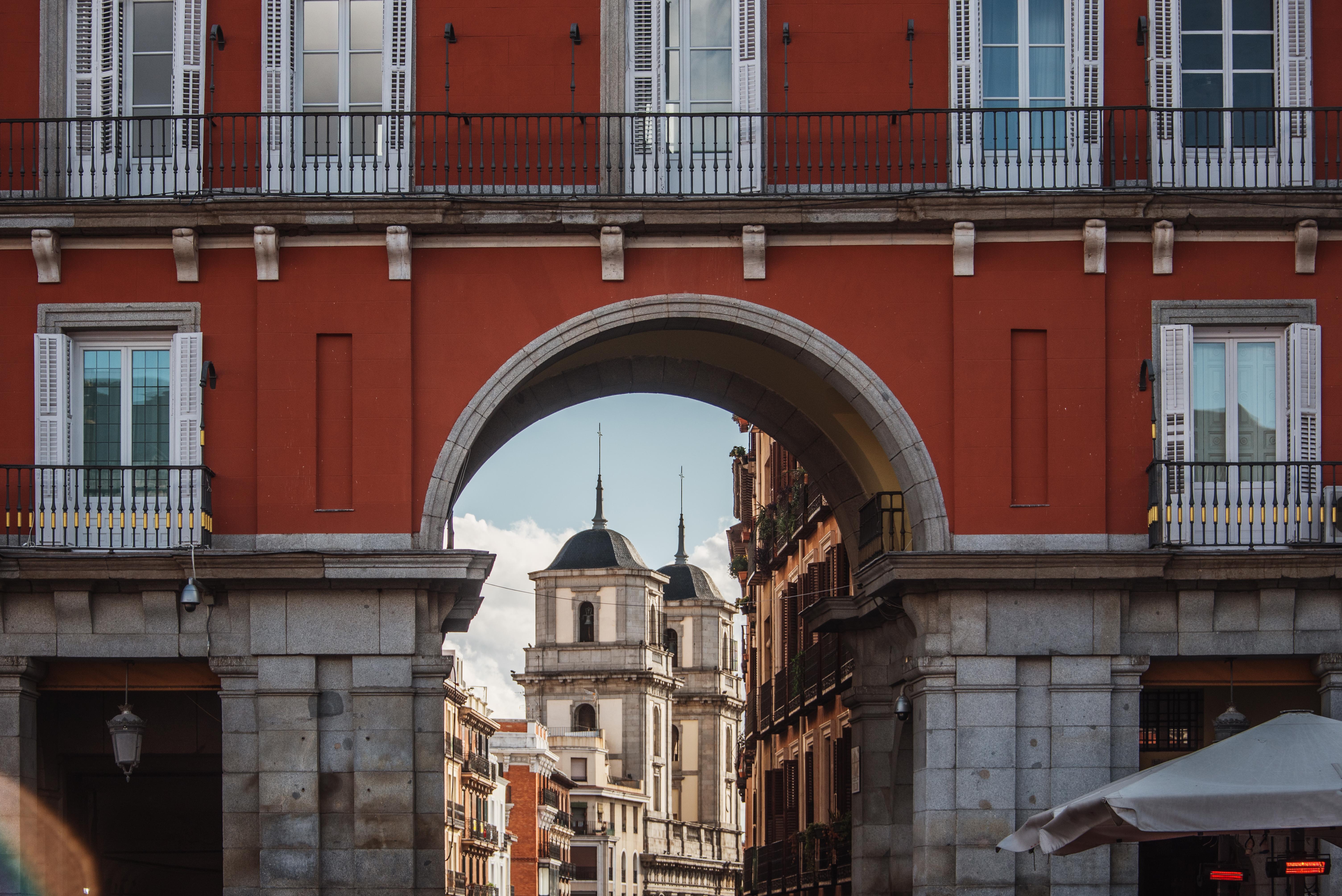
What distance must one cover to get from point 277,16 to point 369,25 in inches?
38.1

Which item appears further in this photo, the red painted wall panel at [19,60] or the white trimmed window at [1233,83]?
the red painted wall panel at [19,60]

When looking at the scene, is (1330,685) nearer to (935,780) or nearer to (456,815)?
(935,780)

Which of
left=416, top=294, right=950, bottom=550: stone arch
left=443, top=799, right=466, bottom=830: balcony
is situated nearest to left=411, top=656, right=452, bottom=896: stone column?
left=416, top=294, right=950, bottom=550: stone arch

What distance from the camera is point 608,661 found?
143 meters

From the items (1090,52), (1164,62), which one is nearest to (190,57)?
(1090,52)

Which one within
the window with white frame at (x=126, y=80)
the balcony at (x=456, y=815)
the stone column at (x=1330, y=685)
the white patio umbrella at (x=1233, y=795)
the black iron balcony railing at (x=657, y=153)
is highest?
the window with white frame at (x=126, y=80)

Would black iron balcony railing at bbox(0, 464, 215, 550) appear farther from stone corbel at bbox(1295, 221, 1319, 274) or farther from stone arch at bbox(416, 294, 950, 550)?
stone corbel at bbox(1295, 221, 1319, 274)

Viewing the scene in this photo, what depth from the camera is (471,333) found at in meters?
22.8

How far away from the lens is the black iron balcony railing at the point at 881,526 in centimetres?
2514

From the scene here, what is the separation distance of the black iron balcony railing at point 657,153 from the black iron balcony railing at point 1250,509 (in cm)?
299

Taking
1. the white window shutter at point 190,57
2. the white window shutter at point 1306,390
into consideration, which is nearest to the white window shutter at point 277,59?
the white window shutter at point 190,57

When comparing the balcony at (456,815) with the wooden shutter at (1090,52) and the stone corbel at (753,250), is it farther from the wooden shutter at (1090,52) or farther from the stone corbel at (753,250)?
the wooden shutter at (1090,52)

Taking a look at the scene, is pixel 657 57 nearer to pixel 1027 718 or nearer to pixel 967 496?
pixel 967 496

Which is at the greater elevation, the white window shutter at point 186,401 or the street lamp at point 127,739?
the white window shutter at point 186,401
